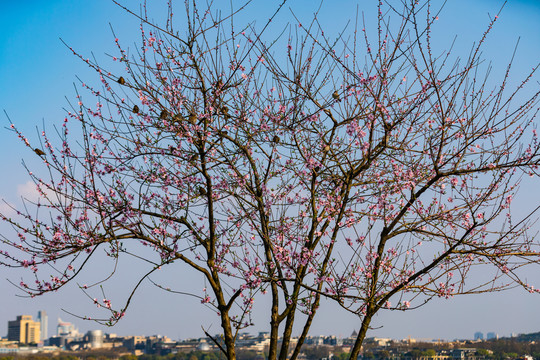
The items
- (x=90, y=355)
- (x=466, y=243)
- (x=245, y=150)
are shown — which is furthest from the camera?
(x=90, y=355)

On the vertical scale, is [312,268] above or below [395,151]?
below

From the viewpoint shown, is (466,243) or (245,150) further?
(245,150)

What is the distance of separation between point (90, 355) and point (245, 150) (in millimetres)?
159425

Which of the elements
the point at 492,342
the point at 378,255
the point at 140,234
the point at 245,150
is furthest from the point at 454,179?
the point at 492,342

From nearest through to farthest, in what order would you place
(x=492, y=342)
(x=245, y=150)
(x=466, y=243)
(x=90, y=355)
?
(x=466, y=243) → (x=245, y=150) → (x=492, y=342) → (x=90, y=355)

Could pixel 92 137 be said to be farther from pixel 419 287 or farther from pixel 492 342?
pixel 492 342

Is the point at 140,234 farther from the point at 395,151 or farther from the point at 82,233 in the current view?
the point at 395,151

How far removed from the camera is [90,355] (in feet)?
513

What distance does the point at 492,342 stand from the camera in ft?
373

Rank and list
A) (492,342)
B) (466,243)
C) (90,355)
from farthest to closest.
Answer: (90,355) < (492,342) < (466,243)

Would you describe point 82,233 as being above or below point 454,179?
below

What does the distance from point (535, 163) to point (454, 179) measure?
96 cm

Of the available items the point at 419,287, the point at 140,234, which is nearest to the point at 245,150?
the point at 140,234

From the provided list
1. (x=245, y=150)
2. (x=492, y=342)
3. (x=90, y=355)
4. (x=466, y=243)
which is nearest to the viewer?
(x=466, y=243)
